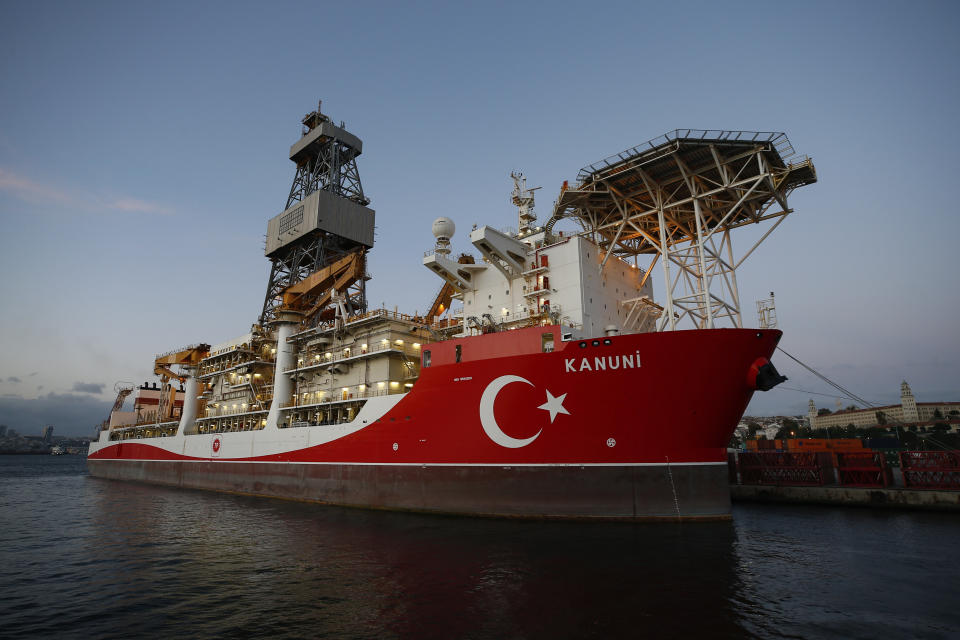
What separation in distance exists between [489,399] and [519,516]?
3858mm

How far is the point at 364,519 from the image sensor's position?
1672 centimetres

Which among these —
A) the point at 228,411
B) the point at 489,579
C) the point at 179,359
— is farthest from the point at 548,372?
the point at 179,359

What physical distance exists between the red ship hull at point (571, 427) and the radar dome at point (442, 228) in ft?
17.6

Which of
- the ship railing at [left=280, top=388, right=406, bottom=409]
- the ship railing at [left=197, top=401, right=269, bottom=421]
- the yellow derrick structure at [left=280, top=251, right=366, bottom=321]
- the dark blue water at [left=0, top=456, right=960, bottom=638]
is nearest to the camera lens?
the dark blue water at [left=0, top=456, right=960, bottom=638]

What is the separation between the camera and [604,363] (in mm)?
13891

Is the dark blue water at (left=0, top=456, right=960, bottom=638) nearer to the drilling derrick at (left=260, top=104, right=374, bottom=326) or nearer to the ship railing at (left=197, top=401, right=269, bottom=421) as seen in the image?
the ship railing at (left=197, top=401, right=269, bottom=421)

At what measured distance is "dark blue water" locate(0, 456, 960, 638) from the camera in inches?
292

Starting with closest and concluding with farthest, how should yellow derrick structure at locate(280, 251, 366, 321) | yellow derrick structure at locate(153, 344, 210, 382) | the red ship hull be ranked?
1. the red ship hull
2. yellow derrick structure at locate(280, 251, 366, 321)
3. yellow derrick structure at locate(153, 344, 210, 382)

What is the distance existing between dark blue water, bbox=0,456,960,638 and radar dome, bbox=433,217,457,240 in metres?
11.6

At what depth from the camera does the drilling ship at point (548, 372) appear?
44.7ft

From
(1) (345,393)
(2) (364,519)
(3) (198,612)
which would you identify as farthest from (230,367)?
(3) (198,612)

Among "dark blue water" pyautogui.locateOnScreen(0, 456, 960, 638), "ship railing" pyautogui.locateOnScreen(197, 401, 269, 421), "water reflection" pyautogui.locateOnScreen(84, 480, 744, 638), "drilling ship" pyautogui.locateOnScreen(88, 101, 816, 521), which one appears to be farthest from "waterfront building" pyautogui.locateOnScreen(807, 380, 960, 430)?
"ship railing" pyautogui.locateOnScreen(197, 401, 269, 421)

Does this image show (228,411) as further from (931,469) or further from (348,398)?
(931,469)

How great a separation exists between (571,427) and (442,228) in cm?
1050
